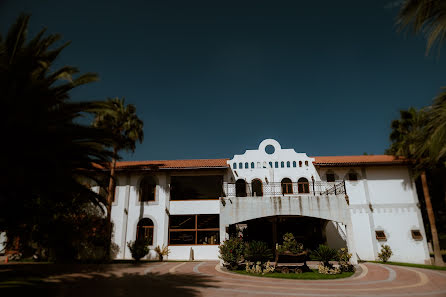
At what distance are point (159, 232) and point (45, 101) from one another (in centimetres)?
1565

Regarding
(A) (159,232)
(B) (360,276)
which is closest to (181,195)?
(A) (159,232)

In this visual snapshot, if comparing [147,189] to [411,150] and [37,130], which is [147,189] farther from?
[411,150]

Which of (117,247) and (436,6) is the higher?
(436,6)

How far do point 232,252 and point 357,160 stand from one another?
13.4 m

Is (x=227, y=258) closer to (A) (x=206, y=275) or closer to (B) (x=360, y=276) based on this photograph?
(A) (x=206, y=275)

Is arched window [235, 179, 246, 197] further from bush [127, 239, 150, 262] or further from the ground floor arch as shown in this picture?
bush [127, 239, 150, 262]

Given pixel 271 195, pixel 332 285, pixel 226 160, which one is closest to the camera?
pixel 332 285

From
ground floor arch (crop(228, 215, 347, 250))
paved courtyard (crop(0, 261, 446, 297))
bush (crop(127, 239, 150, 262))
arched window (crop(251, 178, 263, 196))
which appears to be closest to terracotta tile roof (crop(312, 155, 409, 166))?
ground floor arch (crop(228, 215, 347, 250))

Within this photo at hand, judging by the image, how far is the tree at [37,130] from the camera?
6.54 meters

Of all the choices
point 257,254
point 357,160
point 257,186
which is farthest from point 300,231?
point 257,254

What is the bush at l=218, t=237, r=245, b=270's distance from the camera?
14.6 metres

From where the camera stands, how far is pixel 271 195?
2086 cm

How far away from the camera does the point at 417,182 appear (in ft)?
76.1

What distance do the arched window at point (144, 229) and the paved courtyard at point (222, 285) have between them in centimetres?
781
